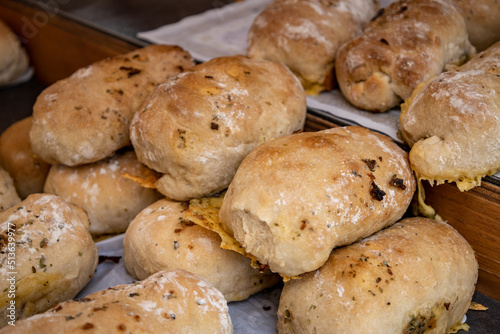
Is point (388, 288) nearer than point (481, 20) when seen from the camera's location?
Yes

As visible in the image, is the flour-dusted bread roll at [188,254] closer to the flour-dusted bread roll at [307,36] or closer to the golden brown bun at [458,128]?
the golden brown bun at [458,128]

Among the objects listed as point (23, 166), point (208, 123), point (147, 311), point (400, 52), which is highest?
point (400, 52)

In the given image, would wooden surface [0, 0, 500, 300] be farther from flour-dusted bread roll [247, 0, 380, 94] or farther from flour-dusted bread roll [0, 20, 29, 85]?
flour-dusted bread roll [247, 0, 380, 94]

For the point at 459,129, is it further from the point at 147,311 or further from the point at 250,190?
the point at 147,311

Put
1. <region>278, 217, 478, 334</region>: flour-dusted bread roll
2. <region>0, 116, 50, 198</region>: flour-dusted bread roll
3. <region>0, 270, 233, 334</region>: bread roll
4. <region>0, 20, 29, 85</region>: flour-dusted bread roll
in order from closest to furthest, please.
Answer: <region>0, 270, 233, 334</region>: bread roll
<region>278, 217, 478, 334</region>: flour-dusted bread roll
<region>0, 116, 50, 198</region>: flour-dusted bread roll
<region>0, 20, 29, 85</region>: flour-dusted bread roll

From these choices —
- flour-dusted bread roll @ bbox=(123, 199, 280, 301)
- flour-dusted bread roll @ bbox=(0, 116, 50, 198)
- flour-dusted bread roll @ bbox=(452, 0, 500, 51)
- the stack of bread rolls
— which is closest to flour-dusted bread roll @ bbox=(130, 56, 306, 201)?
the stack of bread rolls

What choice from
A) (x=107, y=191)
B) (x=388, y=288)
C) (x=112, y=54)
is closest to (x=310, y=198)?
(x=388, y=288)

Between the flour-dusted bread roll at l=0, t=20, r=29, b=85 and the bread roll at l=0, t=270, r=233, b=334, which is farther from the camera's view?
the flour-dusted bread roll at l=0, t=20, r=29, b=85
